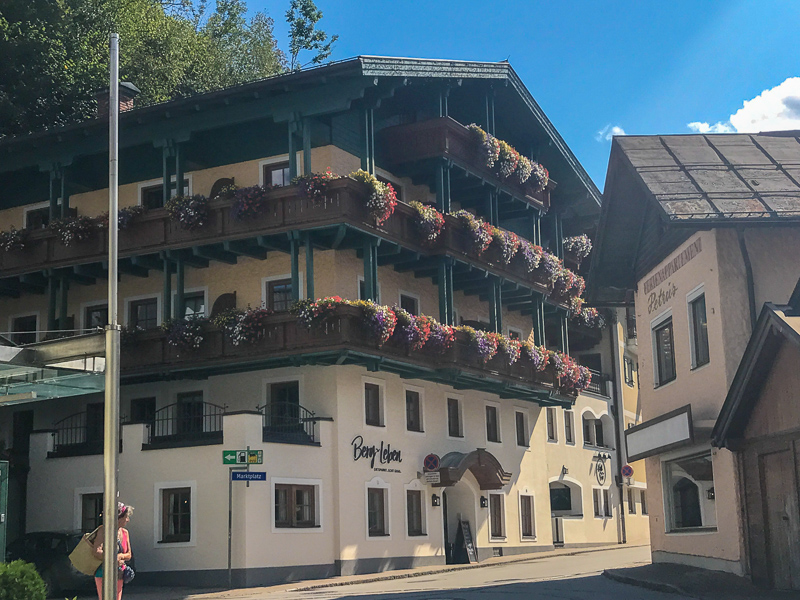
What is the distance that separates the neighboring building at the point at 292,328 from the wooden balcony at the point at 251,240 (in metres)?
0.07

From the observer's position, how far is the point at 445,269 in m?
32.4

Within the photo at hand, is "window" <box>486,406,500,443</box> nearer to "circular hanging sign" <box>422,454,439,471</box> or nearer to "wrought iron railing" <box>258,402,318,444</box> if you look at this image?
"circular hanging sign" <box>422,454,439,471</box>

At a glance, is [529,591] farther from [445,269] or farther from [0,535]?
[445,269]

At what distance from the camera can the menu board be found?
3419cm

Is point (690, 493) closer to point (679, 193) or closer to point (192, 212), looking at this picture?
point (679, 193)

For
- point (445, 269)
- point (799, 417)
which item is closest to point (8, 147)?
point (445, 269)

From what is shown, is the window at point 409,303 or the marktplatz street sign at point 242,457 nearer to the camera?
the marktplatz street sign at point 242,457

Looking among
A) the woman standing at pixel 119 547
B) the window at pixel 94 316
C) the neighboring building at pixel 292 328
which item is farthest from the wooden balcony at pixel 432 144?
the woman standing at pixel 119 547

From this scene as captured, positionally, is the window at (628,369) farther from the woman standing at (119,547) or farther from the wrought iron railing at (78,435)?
the woman standing at (119,547)

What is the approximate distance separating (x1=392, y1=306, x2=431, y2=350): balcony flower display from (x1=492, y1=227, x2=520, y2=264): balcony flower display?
512cm

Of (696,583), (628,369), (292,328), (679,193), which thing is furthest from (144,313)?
(628,369)

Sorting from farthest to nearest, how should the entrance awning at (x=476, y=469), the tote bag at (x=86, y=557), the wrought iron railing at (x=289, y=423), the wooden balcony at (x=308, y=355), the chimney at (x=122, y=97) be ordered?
1. the chimney at (x=122, y=97)
2. the entrance awning at (x=476, y=469)
3. the wooden balcony at (x=308, y=355)
4. the wrought iron railing at (x=289, y=423)
5. the tote bag at (x=86, y=557)

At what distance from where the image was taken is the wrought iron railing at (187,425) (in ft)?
91.1

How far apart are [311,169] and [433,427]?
8.52 meters
